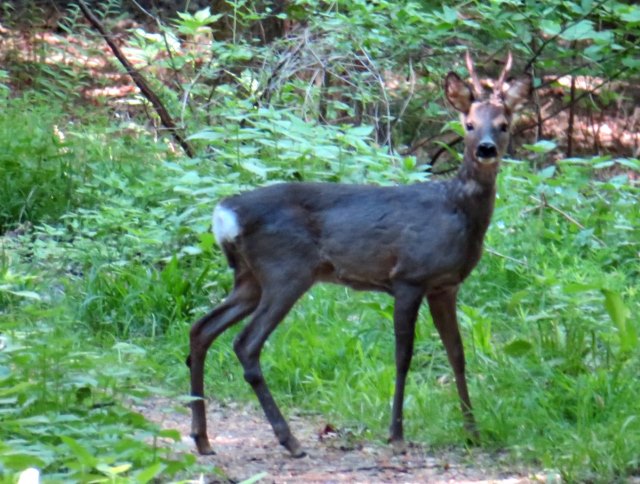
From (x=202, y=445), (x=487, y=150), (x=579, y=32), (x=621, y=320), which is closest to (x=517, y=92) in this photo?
(x=487, y=150)

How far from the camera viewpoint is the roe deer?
5.20 metres

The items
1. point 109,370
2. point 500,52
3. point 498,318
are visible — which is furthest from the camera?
point 500,52

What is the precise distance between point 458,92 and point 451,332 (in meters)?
1.10

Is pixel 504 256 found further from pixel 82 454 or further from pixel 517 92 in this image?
pixel 82 454

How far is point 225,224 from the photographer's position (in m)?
5.32

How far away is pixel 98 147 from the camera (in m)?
9.09

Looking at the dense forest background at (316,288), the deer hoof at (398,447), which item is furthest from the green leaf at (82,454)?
the deer hoof at (398,447)

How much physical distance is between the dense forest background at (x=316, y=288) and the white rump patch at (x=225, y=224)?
2.18 ft

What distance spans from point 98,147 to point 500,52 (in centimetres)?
346

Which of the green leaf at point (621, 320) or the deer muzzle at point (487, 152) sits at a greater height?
the deer muzzle at point (487, 152)

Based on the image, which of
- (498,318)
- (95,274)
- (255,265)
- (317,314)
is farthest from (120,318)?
(498,318)

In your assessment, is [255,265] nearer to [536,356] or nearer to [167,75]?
[536,356]

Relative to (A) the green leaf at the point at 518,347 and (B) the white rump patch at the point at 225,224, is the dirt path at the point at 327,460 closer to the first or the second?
(A) the green leaf at the point at 518,347

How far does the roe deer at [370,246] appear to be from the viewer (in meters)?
5.20
